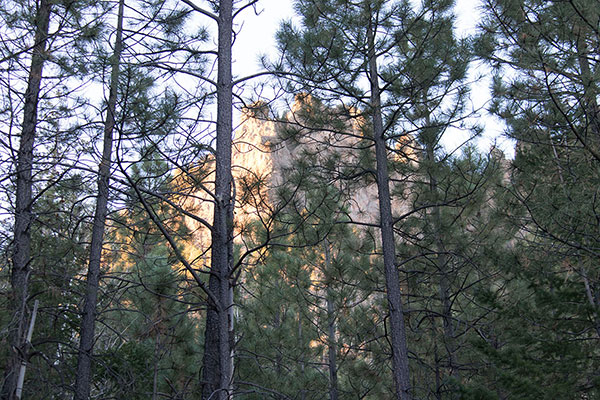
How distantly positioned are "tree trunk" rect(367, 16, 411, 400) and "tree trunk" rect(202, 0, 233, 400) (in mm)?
1780

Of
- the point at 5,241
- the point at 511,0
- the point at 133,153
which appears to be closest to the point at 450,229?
the point at 511,0

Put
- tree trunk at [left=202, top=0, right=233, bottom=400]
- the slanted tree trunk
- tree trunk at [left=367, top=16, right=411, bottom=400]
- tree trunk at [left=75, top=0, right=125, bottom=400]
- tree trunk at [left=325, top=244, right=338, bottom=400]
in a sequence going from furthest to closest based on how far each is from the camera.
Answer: tree trunk at [left=325, top=244, right=338, bottom=400] → tree trunk at [left=75, top=0, right=125, bottom=400] → tree trunk at [left=367, top=16, right=411, bottom=400] → the slanted tree trunk → tree trunk at [left=202, top=0, right=233, bottom=400]


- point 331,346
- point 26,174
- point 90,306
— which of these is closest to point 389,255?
point 90,306

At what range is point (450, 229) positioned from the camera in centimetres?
763

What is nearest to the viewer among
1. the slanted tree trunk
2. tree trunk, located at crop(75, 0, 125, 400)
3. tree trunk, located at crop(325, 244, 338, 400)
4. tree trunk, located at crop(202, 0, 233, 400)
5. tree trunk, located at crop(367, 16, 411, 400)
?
tree trunk, located at crop(202, 0, 233, 400)

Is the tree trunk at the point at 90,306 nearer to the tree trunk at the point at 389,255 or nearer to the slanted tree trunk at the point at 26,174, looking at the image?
the slanted tree trunk at the point at 26,174

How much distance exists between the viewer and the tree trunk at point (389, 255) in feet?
17.3

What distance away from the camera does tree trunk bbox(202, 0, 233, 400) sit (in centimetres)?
387

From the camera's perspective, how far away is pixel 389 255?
5648mm

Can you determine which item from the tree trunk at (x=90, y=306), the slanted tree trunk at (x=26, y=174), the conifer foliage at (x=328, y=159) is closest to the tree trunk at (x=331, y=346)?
the conifer foliage at (x=328, y=159)

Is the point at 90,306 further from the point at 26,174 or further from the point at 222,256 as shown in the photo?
the point at 222,256

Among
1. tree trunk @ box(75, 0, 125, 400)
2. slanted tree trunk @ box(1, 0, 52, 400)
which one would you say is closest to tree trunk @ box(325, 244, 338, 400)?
tree trunk @ box(75, 0, 125, 400)

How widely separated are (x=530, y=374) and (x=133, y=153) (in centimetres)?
548

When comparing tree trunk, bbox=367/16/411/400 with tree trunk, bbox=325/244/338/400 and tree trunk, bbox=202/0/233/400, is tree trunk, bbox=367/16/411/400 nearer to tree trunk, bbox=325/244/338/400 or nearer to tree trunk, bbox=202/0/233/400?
tree trunk, bbox=202/0/233/400
